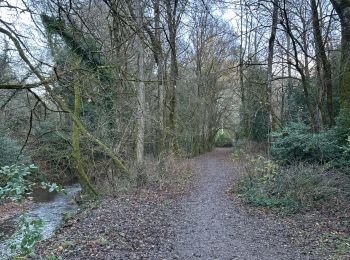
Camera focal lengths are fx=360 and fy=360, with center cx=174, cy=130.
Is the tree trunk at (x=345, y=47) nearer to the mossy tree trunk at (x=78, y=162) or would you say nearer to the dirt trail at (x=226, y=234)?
the dirt trail at (x=226, y=234)

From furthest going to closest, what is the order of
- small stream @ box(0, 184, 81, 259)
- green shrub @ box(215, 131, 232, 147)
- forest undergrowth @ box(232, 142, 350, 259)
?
green shrub @ box(215, 131, 232, 147)
small stream @ box(0, 184, 81, 259)
forest undergrowth @ box(232, 142, 350, 259)

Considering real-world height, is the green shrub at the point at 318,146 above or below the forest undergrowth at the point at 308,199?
above

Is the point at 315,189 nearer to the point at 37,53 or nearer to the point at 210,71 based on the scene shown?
the point at 37,53

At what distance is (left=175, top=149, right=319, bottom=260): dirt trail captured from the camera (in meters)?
5.87

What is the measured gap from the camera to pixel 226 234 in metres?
6.98

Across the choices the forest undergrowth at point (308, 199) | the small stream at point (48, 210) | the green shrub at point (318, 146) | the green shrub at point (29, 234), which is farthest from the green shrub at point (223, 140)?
the green shrub at point (29, 234)

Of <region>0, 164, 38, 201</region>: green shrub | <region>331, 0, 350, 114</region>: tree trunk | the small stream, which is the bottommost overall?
the small stream

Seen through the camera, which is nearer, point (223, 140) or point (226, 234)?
point (226, 234)

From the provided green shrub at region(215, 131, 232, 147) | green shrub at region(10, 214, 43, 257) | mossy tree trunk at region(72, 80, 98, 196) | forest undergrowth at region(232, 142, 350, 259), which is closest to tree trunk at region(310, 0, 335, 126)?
forest undergrowth at region(232, 142, 350, 259)

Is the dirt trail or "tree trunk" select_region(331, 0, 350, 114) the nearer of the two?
the dirt trail

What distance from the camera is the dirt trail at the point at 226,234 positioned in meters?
5.87

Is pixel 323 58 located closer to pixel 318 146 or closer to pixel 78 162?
pixel 318 146

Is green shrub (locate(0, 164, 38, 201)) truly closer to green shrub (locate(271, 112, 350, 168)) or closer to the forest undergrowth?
the forest undergrowth

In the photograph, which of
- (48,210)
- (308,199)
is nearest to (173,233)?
(308,199)
